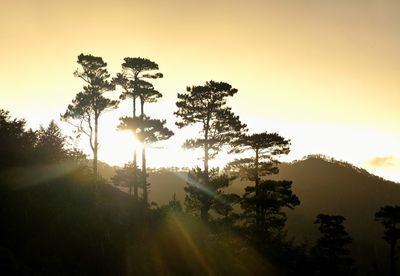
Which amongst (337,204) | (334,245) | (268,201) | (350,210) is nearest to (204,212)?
(268,201)

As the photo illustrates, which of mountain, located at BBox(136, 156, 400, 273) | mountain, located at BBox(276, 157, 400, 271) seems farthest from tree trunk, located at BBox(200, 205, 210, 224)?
mountain, located at BBox(136, 156, 400, 273)

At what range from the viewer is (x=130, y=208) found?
35219 millimetres

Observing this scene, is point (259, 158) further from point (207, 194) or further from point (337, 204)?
point (337, 204)

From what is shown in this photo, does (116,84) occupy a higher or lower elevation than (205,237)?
higher

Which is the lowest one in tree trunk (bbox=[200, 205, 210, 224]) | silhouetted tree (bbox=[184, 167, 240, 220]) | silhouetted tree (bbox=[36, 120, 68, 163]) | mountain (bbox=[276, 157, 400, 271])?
mountain (bbox=[276, 157, 400, 271])

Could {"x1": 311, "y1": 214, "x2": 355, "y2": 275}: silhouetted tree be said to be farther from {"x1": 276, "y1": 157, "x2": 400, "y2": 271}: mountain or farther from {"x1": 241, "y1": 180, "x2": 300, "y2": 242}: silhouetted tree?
{"x1": 276, "y1": 157, "x2": 400, "y2": 271}: mountain

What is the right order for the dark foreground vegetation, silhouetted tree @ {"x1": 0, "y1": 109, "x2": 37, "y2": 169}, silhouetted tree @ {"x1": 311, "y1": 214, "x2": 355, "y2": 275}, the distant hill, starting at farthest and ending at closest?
the distant hill < silhouetted tree @ {"x1": 311, "y1": 214, "x2": 355, "y2": 275} < silhouetted tree @ {"x1": 0, "y1": 109, "x2": 37, "y2": 169} < the dark foreground vegetation

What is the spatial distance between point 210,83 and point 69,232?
18.7 metres

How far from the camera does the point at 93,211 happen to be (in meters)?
27.7

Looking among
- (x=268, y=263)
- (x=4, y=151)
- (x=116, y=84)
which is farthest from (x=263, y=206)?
(x=4, y=151)

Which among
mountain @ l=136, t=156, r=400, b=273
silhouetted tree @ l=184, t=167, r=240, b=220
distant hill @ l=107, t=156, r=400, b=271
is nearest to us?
silhouetted tree @ l=184, t=167, r=240, b=220

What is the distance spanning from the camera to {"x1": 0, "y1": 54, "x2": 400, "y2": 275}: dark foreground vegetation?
22.5 m

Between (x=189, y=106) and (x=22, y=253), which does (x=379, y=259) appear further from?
(x=22, y=253)

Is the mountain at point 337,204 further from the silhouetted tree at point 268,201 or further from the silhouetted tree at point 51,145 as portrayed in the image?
the silhouetted tree at point 51,145
